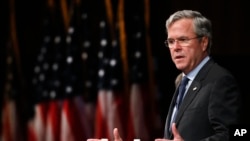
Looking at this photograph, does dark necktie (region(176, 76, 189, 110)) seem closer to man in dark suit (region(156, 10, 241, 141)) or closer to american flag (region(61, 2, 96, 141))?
man in dark suit (region(156, 10, 241, 141))

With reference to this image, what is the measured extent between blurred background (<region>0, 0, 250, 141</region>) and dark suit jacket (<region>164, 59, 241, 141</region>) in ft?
8.43

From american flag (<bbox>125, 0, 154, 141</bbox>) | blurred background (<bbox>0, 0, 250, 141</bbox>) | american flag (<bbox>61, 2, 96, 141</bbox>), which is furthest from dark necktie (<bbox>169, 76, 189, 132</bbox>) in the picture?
american flag (<bbox>61, 2, 96, 141</bbox>)

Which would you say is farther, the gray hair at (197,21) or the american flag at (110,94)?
the american flag at (110,94)

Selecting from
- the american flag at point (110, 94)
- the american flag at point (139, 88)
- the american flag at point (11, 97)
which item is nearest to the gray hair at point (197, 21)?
the american flag at point (139, 88)

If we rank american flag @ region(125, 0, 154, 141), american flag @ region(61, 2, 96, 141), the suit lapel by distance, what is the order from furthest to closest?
american flag @ region(61, 2, 96, 141)
american flag @ region(125, 0, 154, 141)
the suit lapel

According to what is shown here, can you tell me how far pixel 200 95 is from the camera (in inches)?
111

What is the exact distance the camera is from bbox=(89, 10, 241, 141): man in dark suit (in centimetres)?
269

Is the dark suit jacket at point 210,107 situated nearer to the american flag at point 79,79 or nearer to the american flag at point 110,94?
the american flag at point 110,94

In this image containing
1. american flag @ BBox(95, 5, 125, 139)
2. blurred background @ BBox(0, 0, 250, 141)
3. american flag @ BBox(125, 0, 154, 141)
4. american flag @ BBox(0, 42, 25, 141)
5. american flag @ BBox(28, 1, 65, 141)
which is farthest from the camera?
american flag @ BBox(0, 42, 25, 141)

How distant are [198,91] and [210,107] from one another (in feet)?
0.46

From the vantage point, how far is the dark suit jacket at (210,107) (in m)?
2.68

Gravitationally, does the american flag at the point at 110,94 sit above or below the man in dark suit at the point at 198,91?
below

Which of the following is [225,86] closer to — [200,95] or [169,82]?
[200,95]

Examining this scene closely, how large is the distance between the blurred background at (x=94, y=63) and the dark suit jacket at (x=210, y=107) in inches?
101
